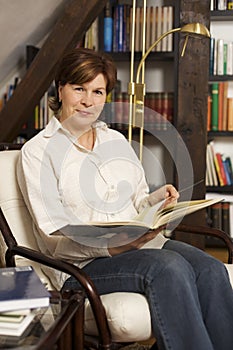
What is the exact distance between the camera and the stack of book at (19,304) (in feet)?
4.43

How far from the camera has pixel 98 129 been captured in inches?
86.9

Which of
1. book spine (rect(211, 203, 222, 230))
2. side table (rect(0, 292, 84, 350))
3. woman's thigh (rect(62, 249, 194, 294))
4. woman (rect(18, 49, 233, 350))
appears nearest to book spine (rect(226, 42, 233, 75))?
book spine (rect(211, 203, 222, 230))

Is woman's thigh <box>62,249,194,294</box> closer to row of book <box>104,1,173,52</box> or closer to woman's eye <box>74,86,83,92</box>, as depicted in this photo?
woman's eye <box>74,86,83,92</box>

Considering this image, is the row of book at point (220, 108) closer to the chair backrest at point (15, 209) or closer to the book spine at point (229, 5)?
Result: the book spine at point (229, 5)

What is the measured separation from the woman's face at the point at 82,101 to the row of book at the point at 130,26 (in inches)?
75.7

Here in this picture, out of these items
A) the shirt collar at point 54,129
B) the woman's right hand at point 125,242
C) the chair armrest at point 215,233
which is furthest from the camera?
the chair armrest at point 215,233

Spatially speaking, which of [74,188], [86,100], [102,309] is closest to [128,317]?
[102,309]

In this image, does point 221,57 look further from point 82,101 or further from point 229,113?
point 82,101

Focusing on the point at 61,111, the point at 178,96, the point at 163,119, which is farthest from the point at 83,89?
the point at 163,119

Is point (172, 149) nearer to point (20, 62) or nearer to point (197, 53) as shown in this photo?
point (197, 53)

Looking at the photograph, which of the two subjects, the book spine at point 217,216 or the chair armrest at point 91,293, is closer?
the chair armrest at point 91,293

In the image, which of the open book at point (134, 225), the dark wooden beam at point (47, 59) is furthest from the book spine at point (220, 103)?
the open book at point (134, 225)

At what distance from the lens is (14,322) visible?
135cm

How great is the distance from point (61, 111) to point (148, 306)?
0.73 metres
